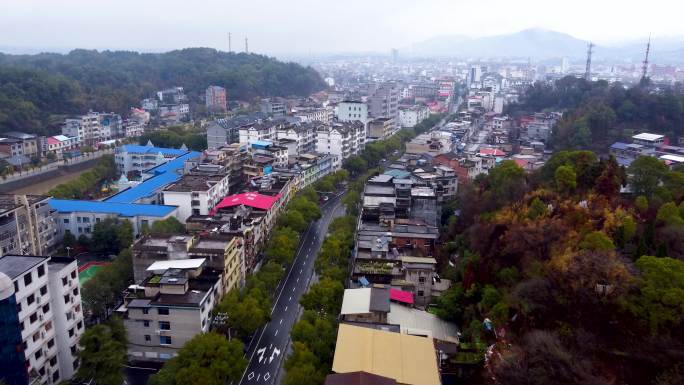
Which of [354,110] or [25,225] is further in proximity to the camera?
[354,110]

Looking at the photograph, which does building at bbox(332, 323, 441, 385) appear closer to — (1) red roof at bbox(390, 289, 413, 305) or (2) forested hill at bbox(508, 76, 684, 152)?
(1) red roof at bbox(390, 289, 413, 305)

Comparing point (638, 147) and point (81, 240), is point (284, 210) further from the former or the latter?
point (638, 147)

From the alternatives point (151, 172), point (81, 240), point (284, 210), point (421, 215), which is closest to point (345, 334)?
point (421, 215)

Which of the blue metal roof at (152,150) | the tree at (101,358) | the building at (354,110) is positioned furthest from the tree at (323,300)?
the building at (354,110)

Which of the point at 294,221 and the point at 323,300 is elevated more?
the point at 294,221

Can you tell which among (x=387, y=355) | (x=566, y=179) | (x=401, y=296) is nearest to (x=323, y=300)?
(x=401, y=296)

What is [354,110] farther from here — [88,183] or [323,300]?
[323,300]
